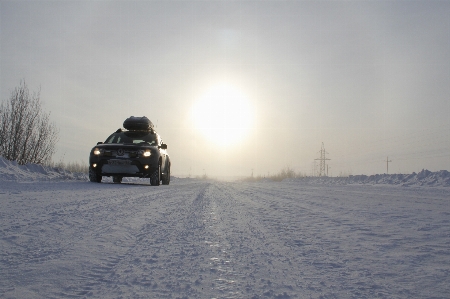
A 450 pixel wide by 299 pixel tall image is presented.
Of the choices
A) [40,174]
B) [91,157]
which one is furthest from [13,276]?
[40,174]

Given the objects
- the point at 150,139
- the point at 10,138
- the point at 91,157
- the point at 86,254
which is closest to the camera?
the point at 86,254

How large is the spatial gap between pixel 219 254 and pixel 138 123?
11.4 m

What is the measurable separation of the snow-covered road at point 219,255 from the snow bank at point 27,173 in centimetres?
595

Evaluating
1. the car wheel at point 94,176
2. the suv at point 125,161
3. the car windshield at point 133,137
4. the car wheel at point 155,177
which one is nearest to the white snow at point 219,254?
the suv at point 125,161

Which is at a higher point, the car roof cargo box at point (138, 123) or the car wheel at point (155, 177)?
the car roof cargo box at point (138, 123)

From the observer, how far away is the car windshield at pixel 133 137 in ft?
40.9

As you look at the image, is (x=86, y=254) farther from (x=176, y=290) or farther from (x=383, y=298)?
(x=383, y=298)

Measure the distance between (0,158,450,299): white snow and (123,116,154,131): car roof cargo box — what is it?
356 inches

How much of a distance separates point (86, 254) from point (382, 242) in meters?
2.22

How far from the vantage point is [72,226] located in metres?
3.28

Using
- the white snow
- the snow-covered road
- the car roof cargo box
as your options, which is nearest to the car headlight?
the car roof cargo box

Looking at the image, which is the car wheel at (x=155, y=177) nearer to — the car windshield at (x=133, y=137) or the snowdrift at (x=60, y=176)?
the car windshield at (x=133, y=137)

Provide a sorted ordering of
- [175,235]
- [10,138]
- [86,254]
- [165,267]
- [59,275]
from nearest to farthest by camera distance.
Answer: [59,275] < [165,267] < [86,254] < [175,235] < [10,138]

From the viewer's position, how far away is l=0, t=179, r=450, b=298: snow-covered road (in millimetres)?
1816
